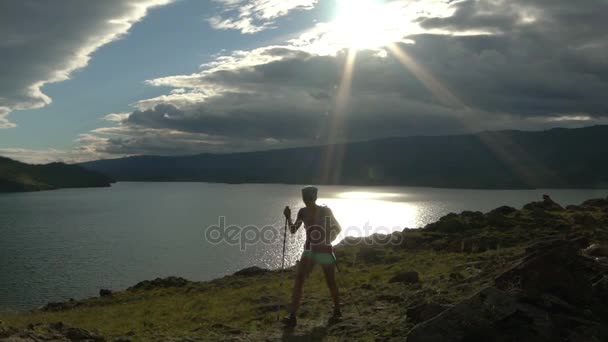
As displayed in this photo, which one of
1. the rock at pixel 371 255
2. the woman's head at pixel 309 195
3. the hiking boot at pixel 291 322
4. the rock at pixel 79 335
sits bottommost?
the rock at pixel 371 255

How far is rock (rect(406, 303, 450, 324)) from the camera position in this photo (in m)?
9.37

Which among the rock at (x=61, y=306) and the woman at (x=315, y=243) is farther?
the rock at (x=61, y=306)

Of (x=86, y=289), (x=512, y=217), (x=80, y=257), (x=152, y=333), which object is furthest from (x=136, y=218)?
(x=152, y=333)

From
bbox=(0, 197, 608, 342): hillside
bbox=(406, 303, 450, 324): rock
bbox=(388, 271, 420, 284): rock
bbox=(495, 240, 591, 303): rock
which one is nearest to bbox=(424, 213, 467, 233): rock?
bbox=(0, 197, 608, 342): hillside

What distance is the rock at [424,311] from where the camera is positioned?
937cm

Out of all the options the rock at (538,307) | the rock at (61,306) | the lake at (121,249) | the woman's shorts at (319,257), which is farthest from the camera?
the lake at (121,249)

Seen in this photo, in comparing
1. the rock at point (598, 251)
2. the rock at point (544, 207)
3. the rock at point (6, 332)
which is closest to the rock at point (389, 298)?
the rock at point (598, 251)

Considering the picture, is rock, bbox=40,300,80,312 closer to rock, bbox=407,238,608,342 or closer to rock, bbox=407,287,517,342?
rock, bbox=407,287,517,342

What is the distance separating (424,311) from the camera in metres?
9.62

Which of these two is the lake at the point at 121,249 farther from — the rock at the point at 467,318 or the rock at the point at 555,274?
the rock at the point at 555,274

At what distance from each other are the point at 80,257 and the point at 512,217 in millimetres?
57105

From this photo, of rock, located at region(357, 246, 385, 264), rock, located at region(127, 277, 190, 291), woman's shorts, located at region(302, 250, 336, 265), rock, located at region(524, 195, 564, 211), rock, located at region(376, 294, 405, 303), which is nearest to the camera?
woman's shorts, located at region(302, 250, 336, 265)

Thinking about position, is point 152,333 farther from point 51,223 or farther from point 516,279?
point 51,223
